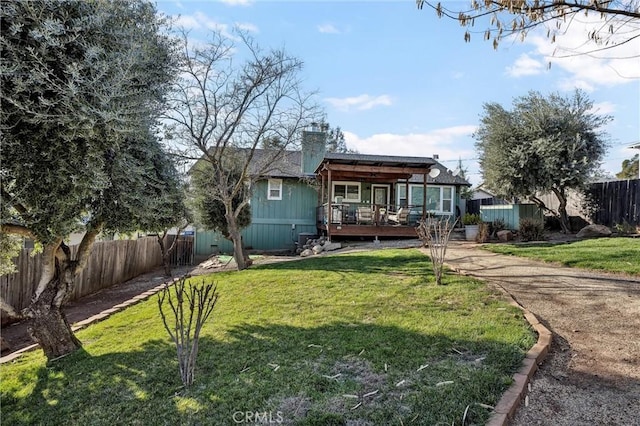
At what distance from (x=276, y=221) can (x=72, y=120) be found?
14109 millimetres

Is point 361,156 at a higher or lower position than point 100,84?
higher

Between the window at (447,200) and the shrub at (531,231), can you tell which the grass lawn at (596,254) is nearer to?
the shrub at (531,231)

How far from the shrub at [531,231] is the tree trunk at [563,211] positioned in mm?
1937

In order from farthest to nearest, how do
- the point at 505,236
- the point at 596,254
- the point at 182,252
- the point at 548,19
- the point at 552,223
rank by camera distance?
the point at 182,252
the point at 552,223
the point at 505,236
the point at 596,254
the point at 548,19

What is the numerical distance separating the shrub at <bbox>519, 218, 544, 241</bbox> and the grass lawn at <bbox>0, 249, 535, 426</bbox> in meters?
A: 8.66

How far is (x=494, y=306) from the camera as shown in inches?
193

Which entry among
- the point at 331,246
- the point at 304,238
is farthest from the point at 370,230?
the point at 304,238

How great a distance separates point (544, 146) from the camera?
13664 mm

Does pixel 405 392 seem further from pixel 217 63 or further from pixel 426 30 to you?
pixel 217 63

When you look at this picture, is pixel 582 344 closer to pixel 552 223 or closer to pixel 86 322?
pixel 86 322

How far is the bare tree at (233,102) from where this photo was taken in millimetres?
9500

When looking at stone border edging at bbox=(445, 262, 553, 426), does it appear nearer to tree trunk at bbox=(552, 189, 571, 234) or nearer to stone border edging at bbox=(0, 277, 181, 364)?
stone border edging at bbox=(0, 277, 181, 364)

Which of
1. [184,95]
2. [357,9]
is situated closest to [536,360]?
[357,9]

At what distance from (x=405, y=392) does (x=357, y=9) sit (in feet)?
19.2
